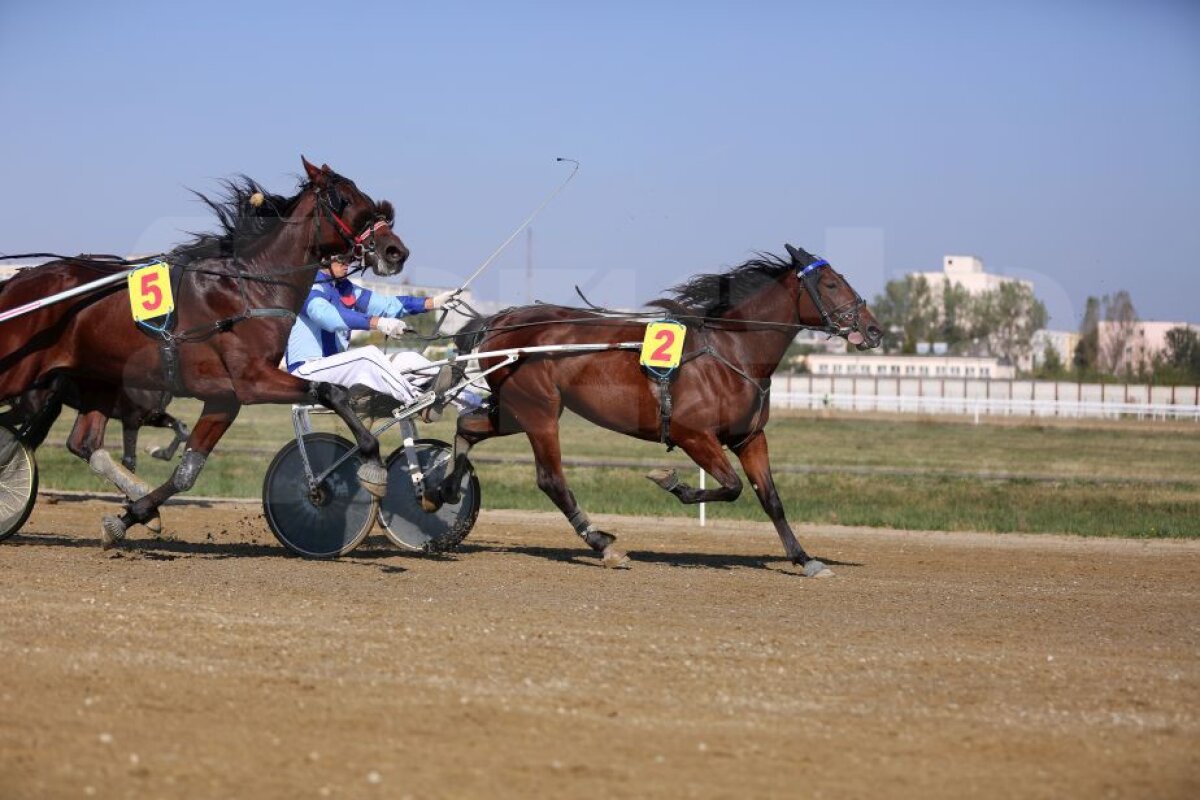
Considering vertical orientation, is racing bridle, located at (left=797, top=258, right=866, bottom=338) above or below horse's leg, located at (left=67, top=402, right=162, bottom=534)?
above

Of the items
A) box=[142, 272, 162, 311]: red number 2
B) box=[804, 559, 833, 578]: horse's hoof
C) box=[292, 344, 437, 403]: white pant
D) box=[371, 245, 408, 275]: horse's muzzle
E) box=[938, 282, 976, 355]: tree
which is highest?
box=[938, 282, 976, 355]: tree

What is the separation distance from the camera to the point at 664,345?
10.5m

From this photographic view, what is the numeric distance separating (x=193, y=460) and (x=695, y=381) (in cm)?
345

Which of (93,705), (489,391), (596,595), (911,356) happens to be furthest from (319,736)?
(911,356)

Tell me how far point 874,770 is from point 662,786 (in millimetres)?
773

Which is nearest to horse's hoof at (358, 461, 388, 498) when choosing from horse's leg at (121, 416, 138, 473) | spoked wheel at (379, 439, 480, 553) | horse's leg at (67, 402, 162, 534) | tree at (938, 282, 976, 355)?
spoked wheel at (379, 439, 480, 553)

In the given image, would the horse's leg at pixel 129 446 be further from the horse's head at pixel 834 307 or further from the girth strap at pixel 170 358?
the horse's head at pixel 834 307

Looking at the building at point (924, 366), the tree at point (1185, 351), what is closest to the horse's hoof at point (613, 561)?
the tree at point (1185, 351)

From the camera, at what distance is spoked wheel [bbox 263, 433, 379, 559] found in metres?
10.3

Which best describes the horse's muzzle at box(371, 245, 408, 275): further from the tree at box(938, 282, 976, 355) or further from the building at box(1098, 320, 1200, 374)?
the tree at box(938, 282, 976, 355)

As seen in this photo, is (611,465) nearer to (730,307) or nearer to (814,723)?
(730,307)

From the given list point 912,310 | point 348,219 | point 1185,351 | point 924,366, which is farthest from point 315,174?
point 912,310

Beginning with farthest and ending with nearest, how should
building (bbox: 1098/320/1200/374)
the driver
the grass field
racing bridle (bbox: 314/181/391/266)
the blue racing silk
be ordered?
building (bbox: 1098/320/1200/374) → the grass field → the blue racing silk → the driver → racing bridle (bbox: 314/181/391/266)

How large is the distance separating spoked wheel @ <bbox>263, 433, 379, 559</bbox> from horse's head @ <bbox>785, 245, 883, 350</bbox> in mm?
3418
